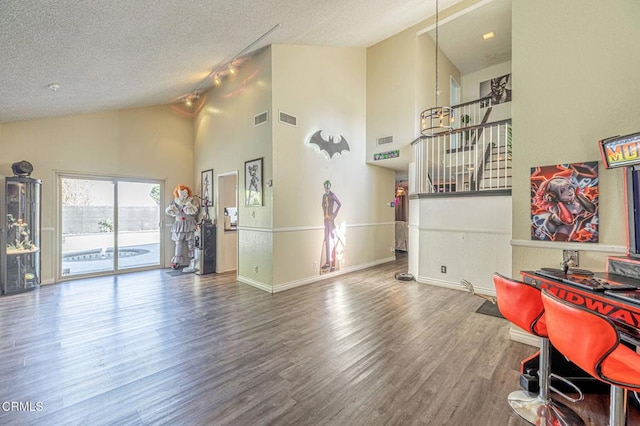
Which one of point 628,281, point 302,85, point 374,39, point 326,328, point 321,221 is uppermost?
point 374,39

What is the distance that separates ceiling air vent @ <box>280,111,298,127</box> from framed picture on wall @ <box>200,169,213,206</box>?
269 cm

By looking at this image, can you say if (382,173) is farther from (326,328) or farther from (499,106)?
(326,328)

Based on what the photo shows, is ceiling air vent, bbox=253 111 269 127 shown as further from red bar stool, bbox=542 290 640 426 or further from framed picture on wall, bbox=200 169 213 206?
A: red bar stool, bbox=542 290 640 426

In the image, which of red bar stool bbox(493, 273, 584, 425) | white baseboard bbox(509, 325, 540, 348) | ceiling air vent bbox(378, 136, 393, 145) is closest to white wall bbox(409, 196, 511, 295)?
ceiling air vent bbox(378, 136, 393, 145)

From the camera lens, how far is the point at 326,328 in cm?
334

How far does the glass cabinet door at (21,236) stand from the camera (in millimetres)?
4707

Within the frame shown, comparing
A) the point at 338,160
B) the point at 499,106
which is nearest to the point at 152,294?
the point at 338,160

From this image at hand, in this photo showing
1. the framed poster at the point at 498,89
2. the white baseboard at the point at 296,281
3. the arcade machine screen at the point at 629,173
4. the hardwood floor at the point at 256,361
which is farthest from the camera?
the framed poster at the point at 498,89

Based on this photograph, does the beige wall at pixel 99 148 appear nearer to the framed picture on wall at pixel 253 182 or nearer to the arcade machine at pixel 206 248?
the arcade machine at pixel 206 248

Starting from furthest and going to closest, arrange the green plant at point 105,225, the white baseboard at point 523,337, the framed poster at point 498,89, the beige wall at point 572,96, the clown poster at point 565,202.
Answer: the framed poster at point 498,89 → the green plant at point 105,225 → the white baseboard at point 523,337 → the clown poster at point 565,202 → the beige wall at point 572,96

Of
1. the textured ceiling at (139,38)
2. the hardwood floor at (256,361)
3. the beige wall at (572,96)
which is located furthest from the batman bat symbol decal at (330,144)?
the beige wall at (572,96)

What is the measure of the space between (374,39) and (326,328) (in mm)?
6295

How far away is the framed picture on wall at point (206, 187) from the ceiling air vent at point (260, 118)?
2.15 meters

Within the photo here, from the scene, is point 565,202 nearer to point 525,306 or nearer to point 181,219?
point 525,306
